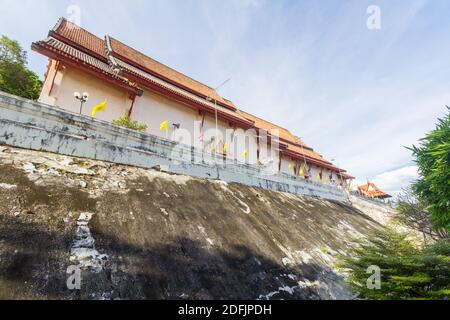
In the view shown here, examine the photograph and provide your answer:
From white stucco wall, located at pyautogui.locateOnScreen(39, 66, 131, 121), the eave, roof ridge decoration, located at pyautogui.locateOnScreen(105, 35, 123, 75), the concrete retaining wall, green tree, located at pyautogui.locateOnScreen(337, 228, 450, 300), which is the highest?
roof ridge decoration, located at pyautogui.locateOnScreen(105, 35, 123, 75)

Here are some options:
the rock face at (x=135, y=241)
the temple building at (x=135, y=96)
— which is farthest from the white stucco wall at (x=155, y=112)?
the rock face at (x=135, y=241)

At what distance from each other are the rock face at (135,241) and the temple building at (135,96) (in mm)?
3814

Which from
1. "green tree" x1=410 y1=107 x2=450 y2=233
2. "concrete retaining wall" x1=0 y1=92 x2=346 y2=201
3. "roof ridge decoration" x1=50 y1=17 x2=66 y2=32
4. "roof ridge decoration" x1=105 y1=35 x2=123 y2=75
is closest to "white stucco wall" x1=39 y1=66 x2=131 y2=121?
"roof ridge decoration" x1=105 y1=35 x2=123 y2=75

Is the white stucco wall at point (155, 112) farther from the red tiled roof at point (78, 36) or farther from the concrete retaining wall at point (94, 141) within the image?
the concrete retaining wall at point (94, 141)

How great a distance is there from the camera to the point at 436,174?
597cm

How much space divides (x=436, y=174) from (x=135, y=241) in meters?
7.17

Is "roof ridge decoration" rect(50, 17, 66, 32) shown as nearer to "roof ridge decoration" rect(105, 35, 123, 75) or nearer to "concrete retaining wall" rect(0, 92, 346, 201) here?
"roof ridge decoration" rect(105, 35, 123, 75)

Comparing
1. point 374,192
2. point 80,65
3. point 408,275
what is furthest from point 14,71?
point 374,192

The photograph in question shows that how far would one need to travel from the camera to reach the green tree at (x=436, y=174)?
5844mm

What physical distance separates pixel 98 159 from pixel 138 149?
694 mm

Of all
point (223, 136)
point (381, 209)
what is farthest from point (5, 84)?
point (381, 209)

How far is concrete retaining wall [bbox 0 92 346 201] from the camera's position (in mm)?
3152

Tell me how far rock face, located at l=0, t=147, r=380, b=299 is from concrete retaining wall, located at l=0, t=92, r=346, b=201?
8.6 inches

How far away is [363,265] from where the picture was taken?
3.20m
